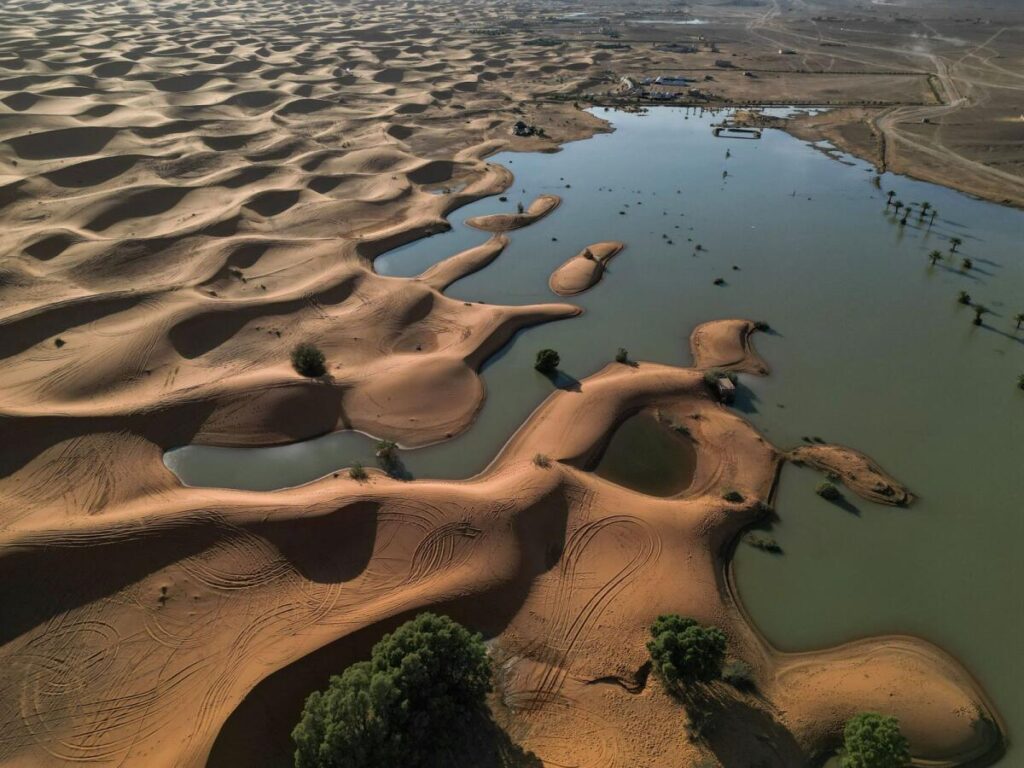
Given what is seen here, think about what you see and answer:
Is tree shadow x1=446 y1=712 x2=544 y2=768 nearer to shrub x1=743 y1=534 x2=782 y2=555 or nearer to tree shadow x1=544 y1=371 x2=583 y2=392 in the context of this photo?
shrub x1=743 y1=534 x2=782 y2=555

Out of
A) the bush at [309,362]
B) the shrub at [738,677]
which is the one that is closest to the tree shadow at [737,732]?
the shrub at [738,677]

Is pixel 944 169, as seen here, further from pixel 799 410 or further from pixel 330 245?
pixel 330 245

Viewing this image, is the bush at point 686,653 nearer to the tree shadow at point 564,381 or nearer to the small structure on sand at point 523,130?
the tree shadow at point 564,381

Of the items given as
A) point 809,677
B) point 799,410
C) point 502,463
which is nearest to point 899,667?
point 809,677

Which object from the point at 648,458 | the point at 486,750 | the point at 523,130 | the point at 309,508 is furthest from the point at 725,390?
the point at 523,130

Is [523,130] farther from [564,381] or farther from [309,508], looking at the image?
[309,508]

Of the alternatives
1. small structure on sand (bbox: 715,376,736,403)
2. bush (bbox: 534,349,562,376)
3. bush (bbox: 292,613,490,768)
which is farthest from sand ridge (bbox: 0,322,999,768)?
bush (bbox: 534,349,562,376)
